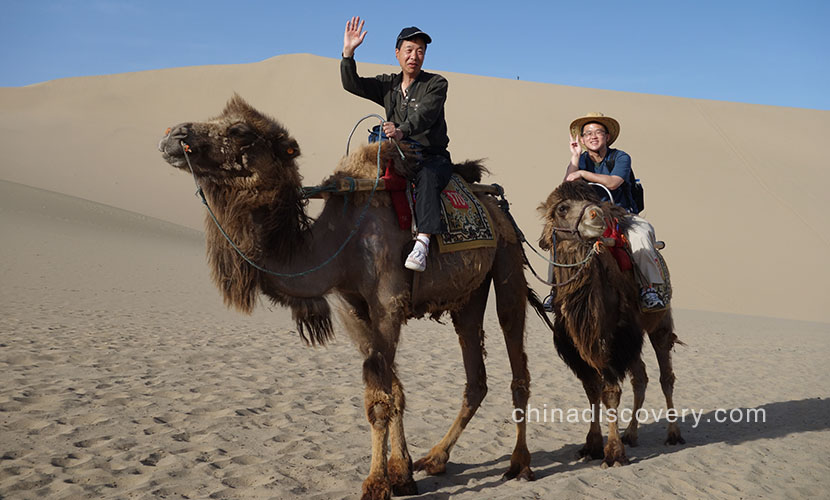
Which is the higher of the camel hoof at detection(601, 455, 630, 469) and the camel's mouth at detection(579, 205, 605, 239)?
the camel's mouth at detection(579, 205, 605, 239)

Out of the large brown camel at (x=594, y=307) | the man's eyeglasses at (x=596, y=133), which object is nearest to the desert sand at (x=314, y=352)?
the large brown camel at (x=594, y=307)

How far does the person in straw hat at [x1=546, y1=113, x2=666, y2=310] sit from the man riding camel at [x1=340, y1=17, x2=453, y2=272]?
152 cm

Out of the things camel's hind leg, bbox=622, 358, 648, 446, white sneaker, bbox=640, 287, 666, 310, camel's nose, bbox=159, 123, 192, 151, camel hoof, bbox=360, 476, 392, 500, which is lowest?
camel hoof, bbox=360, 476, 392, 500

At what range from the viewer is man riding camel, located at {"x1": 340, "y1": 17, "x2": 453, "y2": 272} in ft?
14.8

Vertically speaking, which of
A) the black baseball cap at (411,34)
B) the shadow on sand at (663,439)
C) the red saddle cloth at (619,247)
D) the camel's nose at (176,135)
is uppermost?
the black baseball cap at (411,34)

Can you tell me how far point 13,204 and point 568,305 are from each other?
23.8 meters

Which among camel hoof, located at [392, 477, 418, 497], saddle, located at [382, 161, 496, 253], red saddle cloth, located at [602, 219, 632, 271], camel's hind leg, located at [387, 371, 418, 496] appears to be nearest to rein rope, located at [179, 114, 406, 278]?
saddle, located at [382, 161, 496, 253]

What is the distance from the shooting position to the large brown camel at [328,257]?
392 cm

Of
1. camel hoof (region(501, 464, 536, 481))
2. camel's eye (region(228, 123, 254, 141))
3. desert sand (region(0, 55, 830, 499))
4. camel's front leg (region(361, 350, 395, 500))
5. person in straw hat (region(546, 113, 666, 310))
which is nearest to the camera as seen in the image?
camel's eye (region(228, 123, 254, 141))

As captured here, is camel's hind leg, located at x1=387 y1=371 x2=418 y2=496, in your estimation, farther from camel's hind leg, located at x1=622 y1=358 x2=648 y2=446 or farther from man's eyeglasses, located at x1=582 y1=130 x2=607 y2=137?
man's eyeglasses, located at x1=582 y1=130 x2=607 y2=137

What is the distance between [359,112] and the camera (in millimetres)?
41406

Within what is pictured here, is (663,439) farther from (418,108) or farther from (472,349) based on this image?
(418,108)

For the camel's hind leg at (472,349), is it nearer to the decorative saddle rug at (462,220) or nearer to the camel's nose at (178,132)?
the decorative saddle rug at (462,220)

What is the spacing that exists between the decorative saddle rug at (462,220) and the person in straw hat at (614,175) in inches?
46.3
